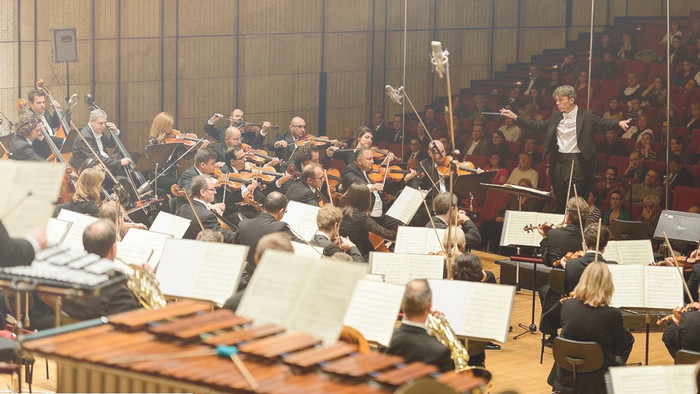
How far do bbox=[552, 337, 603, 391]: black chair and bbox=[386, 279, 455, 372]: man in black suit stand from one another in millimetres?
1227

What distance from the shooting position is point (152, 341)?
3.71 meters

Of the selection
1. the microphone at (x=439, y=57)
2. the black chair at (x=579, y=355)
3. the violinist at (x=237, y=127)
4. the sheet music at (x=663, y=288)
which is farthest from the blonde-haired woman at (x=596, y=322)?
the violinist at (x=237, y=127)

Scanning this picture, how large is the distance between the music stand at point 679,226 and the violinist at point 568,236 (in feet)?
2.70

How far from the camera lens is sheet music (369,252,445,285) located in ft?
20.9

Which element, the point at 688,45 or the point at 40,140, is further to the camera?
the point at 688,45

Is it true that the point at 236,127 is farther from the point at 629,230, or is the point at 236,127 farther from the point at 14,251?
the point at 14,251

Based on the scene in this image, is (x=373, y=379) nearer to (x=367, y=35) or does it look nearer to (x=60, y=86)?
(x=60, y=86)

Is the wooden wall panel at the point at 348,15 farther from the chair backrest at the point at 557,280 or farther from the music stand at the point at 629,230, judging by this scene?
the chair backrest at the point at 557,280

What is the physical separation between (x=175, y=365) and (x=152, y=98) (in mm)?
9416

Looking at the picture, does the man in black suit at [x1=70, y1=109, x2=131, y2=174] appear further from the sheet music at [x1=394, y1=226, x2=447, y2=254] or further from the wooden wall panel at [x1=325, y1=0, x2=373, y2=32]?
the wooden wall panel at [x1=325, y1=0, x2=373, y2=32]

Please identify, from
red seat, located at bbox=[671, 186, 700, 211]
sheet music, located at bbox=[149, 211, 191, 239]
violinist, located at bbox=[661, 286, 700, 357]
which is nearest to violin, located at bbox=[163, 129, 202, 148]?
sheet music, located at bbox=[149, 211, 191, 239]

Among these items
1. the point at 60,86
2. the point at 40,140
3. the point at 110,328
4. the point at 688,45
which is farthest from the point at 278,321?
the point at 688,45

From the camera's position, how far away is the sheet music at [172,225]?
690 cm

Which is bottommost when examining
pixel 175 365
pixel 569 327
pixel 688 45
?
pixel 569 327
